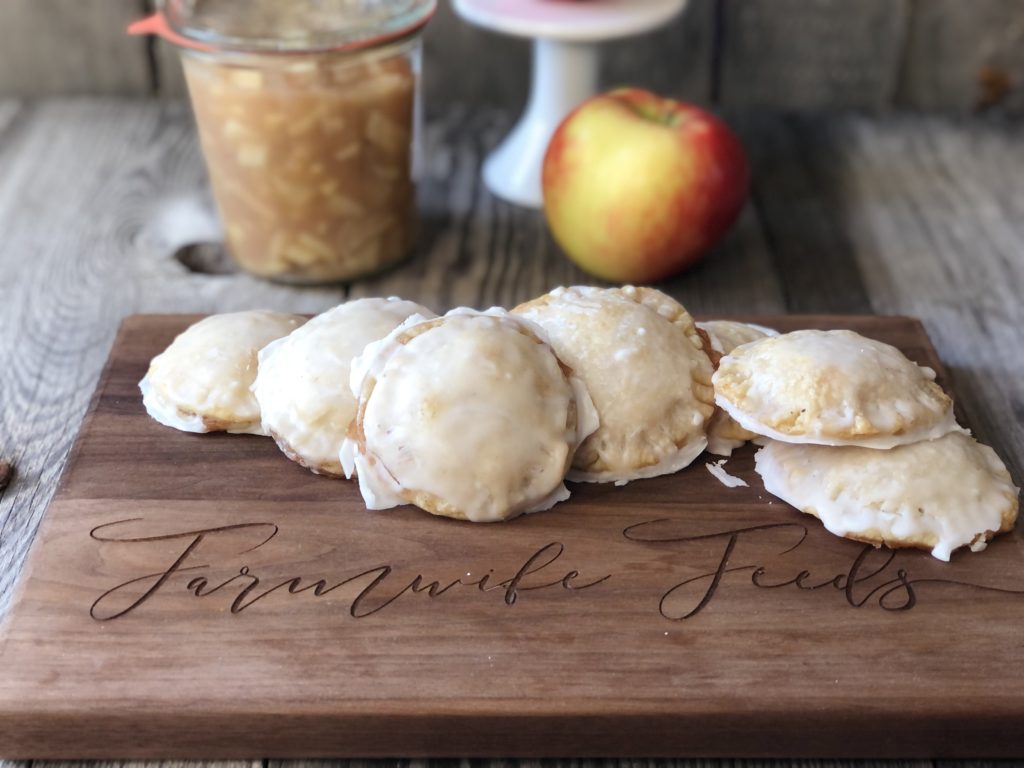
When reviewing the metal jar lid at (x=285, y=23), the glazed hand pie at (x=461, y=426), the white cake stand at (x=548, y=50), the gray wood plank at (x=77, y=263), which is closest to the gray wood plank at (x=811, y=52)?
the white cake stand at (x=548, y=50)

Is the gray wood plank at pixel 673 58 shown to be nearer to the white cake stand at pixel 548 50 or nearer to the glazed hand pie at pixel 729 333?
the white cake stand at pixel 548 50

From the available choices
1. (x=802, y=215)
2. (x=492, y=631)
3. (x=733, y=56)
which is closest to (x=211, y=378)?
(x=492, y=631)

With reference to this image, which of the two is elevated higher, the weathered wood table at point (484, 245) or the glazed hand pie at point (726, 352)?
the glazed hand pie at point (726, 352)

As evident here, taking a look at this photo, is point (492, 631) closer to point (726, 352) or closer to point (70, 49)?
point (726, 352)

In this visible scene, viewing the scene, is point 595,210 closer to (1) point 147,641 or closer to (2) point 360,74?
(2) point 360,74

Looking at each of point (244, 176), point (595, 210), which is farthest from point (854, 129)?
point (244, 176)

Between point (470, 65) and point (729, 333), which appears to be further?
point (470, 65)
